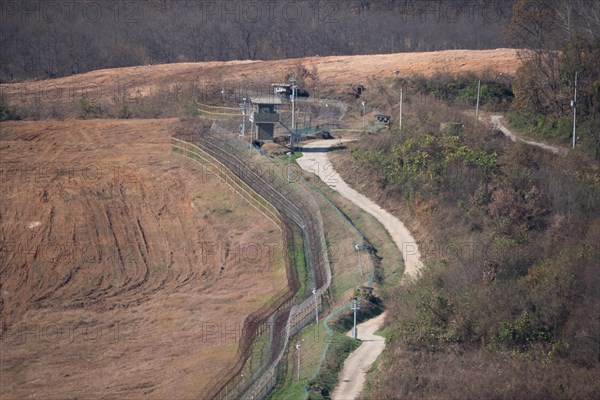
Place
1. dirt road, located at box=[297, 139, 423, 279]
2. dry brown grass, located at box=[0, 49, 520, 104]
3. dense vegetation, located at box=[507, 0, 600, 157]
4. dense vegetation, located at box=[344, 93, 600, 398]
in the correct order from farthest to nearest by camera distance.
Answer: dry brown grass, located at box=[0, 49, 520, 104] → dense vegetation, located at box=[507, 0, 600, 157] → dirt road, located at box=[297, 139, 423, 279] → dense vegetation, located at box=[344, 93, 600, 398]

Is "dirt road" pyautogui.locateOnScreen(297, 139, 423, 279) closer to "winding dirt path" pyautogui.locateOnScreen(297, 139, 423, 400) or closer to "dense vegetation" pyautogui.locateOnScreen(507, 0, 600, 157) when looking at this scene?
"winding dirt path" pyautogui.locateOnScreen(297, 139, 423, 400)

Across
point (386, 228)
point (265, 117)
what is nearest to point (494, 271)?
point (386, 228)

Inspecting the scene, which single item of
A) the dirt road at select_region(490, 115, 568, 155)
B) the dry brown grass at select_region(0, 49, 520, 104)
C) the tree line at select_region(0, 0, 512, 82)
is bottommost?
the dirt road at select_region(490, 115, 568, 155)

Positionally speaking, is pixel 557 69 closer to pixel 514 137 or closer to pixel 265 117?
pixel 514 137

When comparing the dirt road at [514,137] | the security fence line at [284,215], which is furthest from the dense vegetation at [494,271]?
the security fence line at [284,215]

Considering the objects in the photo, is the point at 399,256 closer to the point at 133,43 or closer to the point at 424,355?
the point at 424,355

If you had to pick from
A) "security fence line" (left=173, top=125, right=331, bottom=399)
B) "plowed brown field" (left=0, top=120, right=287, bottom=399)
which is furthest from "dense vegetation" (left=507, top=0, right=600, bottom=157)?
"plowed brown field" (left=0, top=120, right=287, bottom=399)

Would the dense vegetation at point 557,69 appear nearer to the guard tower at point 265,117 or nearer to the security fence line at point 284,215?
the guard tower at point 265,117
